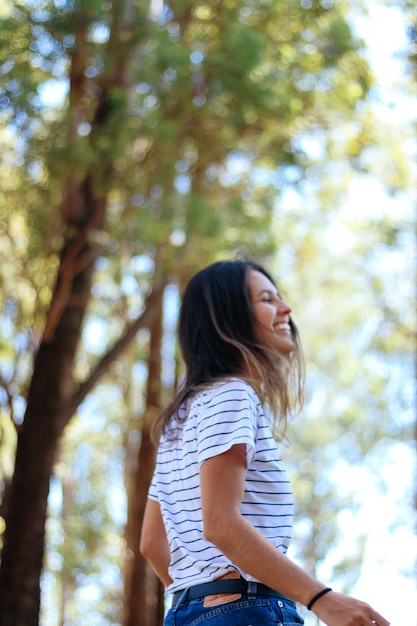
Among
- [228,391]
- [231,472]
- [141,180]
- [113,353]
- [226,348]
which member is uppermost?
[141,180]

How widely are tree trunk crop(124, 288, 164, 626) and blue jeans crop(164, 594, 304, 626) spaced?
5.93 metres

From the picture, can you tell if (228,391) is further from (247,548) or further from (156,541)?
(156,541)

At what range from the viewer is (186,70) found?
648cm

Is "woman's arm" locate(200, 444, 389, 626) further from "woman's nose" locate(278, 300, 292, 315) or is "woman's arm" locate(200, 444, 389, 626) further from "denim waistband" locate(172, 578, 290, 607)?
"woman's nose" locate(278, 300, 292, 315)

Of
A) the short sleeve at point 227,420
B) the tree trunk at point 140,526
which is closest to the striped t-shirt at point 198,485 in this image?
the short sleeve at point 227,420

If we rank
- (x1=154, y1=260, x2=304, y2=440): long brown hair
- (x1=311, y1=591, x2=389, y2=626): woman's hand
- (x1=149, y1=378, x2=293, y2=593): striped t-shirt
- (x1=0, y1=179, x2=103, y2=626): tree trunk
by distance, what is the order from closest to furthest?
(x1=311, y1=591, x2=389, y2=626): woman's hand → (x1=149, y1=378, x2=293, y2=593): striped t-shirt → (x1=154, y1=260, x2=304, y2=440): long brown hair → (x1=0, y1=179, x2=103, y2=626): tree trunk

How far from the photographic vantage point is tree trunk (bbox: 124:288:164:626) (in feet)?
26.0

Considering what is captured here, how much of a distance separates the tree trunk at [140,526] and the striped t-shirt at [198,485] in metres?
5.78

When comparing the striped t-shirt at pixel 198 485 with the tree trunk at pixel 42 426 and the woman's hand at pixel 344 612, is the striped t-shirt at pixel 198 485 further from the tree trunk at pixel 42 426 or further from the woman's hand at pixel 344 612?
the tree trunk at pixel 42 426

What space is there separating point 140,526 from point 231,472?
711cm

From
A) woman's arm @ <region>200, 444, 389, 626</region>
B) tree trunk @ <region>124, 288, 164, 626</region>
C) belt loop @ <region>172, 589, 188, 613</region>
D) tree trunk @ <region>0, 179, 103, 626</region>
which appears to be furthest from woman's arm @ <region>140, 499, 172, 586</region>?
tree trunk @ <region>124, 288, 164, 626</region>

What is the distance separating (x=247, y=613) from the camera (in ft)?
4.76

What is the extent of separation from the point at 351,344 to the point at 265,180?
619 cm

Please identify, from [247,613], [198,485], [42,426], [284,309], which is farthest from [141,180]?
[247,613]
